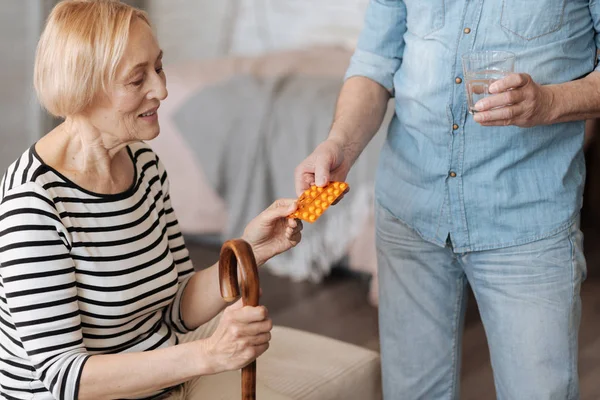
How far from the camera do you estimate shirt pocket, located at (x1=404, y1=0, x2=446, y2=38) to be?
157cm

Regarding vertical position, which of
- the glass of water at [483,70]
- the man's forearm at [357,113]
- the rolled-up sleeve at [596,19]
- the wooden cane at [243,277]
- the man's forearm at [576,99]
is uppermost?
the rolled-up sleeve at [596,19]

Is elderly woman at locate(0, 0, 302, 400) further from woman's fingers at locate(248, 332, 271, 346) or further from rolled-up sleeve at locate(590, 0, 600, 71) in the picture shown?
rolled-up sleeve at locate(590, 0, 600, 71)

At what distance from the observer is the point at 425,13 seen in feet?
5.22

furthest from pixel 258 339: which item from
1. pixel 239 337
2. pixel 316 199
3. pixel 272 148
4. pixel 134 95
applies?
pixel 272 148

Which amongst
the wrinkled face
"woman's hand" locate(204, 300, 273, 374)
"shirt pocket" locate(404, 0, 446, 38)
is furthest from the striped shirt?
"shirt pocket" locate(404, 0, 446, 38)

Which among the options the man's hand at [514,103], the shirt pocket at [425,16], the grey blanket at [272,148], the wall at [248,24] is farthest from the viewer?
the wall at [248,24]

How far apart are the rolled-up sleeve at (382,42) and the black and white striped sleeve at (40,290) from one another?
0.75 m

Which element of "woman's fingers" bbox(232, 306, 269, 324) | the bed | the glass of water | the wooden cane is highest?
the glass of water

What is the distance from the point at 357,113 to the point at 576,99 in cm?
46

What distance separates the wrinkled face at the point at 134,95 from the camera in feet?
4.80

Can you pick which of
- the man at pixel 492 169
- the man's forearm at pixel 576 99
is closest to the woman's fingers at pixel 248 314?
the man at pixel 492 169

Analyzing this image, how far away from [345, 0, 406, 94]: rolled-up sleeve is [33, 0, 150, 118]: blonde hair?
0.54 m

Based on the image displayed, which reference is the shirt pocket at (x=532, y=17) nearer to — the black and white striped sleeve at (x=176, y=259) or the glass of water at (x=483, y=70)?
the glass of water at (x=483, y=70)

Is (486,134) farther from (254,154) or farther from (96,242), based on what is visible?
(254,154)
